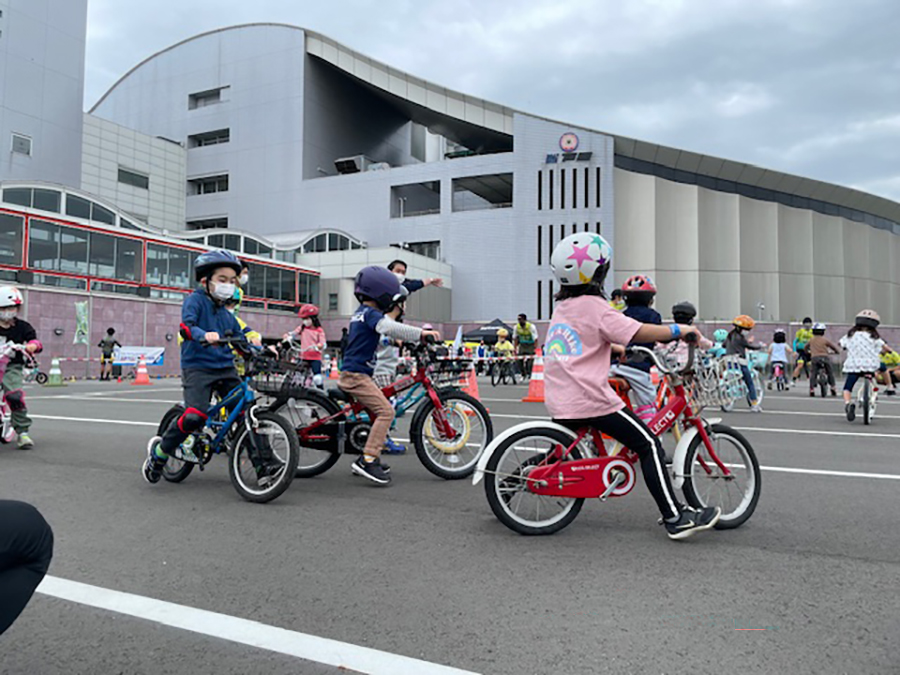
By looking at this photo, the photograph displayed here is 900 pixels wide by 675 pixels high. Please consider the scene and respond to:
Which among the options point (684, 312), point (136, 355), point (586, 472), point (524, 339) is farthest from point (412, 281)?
point (136, 355)

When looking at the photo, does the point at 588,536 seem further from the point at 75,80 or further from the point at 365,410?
the point at 75,80

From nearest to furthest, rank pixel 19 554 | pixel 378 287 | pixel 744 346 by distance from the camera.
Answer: pixel 19 554 → pixel 378 287 → pixel 744 346

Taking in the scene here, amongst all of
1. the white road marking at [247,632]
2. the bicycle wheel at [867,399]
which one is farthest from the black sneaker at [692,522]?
the bicycle wheel at [867,399]

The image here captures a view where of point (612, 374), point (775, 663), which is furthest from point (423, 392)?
point (775, 663)

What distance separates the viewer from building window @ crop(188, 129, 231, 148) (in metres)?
57.2

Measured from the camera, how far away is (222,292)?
18.4ft

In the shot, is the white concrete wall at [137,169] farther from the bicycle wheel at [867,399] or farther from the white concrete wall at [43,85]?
the bicycle wheel at [867,399]

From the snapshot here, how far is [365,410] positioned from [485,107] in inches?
1862

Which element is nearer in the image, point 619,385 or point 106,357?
point 619,385

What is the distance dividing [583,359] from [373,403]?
A: 2.24 m

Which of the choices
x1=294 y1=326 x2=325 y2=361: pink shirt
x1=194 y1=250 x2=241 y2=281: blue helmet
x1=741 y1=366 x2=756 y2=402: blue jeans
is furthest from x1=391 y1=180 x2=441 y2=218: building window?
x1=194 y1=250 x2=241 y2=281: blue helmet

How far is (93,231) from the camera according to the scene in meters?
27.4

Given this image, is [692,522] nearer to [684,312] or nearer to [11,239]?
[684,312]

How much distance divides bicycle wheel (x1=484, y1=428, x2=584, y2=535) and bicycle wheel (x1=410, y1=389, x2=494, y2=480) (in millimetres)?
1773
